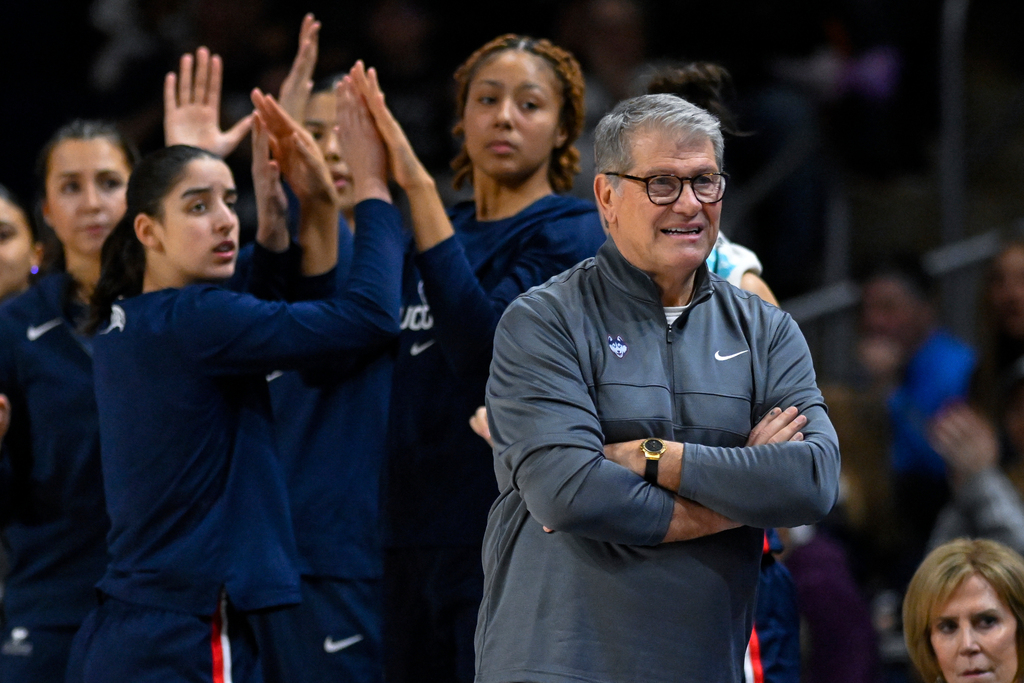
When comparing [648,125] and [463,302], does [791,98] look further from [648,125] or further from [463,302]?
[648,125]

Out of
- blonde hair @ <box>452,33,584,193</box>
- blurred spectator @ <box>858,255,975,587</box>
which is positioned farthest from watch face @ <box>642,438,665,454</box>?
blurred spectator @ <box>858,255,975,587</box>

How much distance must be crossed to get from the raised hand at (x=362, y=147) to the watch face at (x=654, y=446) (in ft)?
4.23

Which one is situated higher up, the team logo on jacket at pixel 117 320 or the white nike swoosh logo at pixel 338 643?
the team logo on jacket at pixel 117 320

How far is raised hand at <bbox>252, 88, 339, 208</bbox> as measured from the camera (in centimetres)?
370

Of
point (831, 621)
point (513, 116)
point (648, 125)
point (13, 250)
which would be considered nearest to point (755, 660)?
point (648, 125)

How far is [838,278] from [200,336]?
15.8 feet

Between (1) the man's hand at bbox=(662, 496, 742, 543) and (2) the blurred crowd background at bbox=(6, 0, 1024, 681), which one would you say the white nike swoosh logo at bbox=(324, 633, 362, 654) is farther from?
(2) the blurred crowd background at bbox=(6, 0, 1024, 681)

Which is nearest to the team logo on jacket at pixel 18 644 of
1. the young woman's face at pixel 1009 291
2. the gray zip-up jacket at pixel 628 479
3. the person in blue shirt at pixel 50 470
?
the person in blue shirt at pixel 50 470

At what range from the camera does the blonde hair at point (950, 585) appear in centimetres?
328

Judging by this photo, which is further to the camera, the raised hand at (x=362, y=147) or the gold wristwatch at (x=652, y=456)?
the raised hand at (x=362, y=147)

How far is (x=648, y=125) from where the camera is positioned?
2.62 m

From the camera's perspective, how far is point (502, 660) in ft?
8.02

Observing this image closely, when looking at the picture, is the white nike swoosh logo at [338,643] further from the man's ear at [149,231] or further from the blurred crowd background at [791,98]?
the blurred crowd background at [791,98]

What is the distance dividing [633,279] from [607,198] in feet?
0.63
